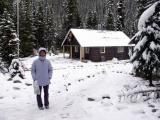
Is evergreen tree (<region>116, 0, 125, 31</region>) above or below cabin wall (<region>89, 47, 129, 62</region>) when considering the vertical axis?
above

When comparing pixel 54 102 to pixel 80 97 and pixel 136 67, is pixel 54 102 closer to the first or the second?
pixel 80 97

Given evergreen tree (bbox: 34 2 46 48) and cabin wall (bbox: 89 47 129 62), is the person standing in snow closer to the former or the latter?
cabin wall (bbox: 89 47 129 62)

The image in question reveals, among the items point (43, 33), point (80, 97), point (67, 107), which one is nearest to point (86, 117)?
point (67, 107)

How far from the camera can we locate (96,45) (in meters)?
41.6

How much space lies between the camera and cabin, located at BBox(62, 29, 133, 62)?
4178 cm

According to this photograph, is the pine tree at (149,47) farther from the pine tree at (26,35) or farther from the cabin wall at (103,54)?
the pine tree at (26,35)

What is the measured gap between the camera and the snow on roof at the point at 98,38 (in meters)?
41.9

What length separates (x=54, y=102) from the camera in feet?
36.1

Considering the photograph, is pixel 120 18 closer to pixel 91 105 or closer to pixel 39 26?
pixel 39 26

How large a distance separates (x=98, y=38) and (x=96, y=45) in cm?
268

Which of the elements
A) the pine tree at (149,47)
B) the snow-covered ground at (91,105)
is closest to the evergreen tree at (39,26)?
the snow-covered ground at (91,105)

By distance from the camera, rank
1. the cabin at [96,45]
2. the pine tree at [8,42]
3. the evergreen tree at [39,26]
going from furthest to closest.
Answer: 1. the evergreen tree at [39,26]
2. the cabin at [96,45]
3. the pine tree at [8,42]

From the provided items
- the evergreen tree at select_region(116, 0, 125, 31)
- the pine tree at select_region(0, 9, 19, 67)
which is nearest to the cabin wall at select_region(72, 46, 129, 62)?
the evergreen tree at select_region(116, 0, 125, 31)

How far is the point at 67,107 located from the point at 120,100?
179 centimetres
